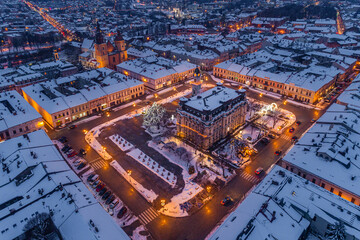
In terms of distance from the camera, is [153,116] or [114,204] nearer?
[114,204]

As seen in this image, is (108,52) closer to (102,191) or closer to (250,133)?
(250,133)

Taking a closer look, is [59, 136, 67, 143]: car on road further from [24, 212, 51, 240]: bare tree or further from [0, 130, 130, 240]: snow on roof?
[24, 212, 51, 240]: bare tree

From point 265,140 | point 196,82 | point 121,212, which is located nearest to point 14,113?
point 121,212

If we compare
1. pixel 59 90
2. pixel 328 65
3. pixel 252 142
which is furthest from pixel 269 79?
pixel 59 90

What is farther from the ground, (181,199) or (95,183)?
(95,183)

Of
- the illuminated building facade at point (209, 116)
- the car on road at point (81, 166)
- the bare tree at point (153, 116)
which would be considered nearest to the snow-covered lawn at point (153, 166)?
the bare tree at point (153, 116)

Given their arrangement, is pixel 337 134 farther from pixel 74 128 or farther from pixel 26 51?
pixel 26 51

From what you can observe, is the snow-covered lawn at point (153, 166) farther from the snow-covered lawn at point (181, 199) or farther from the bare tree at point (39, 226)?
the bare tree at point (39, 226)
